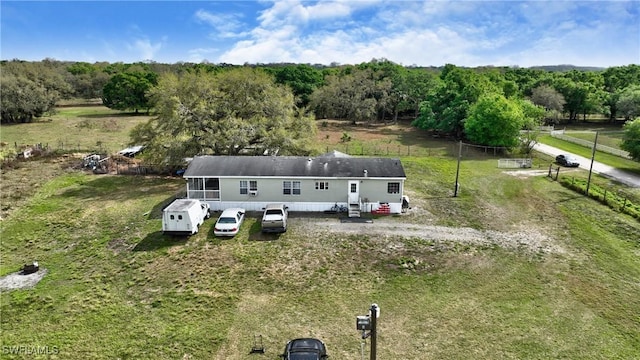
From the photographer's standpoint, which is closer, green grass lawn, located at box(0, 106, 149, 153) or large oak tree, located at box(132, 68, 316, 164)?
large oak tree, located at box(132, 68, 316, 164)

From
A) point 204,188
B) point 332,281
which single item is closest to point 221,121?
point 204,188

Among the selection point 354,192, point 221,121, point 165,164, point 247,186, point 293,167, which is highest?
point 221,121

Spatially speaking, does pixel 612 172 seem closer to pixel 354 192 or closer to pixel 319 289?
pixel 354 192

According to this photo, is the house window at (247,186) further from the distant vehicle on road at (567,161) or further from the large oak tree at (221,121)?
the distant vehicle on road at (567,161)

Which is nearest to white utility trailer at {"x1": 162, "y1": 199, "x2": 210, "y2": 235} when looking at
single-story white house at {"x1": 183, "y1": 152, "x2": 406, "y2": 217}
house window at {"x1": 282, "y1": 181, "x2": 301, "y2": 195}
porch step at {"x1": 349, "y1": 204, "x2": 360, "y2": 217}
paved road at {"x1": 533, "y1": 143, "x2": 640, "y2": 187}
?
single-story white house at {"x1": 183, "y1": 152, "x2": 406, "y2": 217}

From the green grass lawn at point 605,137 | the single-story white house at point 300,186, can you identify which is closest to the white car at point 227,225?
the single-story white house at point 300,186

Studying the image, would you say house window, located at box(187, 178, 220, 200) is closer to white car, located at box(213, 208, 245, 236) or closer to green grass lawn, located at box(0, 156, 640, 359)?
green grass lawn, located at box(0, 156, 640, 359)
